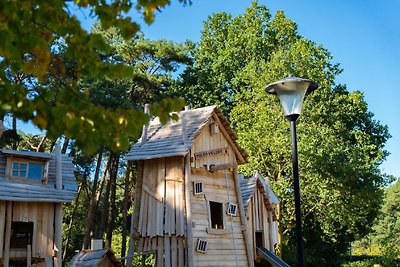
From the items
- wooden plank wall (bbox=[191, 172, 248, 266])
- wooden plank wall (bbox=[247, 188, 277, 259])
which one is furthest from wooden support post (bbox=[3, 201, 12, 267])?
wooden plank wall (bbox=[247, 188, 277, 259])

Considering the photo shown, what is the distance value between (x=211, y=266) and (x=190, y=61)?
20.2 metres

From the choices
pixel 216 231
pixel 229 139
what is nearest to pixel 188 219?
pixel 216 231

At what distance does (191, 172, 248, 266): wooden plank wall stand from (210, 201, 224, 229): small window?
0.26 metres

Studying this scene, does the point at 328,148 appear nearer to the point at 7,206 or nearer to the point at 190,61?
the point at 190,61

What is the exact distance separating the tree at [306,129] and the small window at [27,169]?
11859 millimetres

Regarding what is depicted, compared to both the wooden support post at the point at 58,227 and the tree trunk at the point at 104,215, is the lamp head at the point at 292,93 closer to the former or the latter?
the wooden support post at the point at 58,227

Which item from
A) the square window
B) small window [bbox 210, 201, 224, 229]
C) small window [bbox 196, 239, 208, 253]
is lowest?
small window [bbox 196, 239, 208, 253]

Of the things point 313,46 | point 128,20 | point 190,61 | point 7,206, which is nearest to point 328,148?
point 313,46

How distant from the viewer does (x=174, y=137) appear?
1642 centimetres

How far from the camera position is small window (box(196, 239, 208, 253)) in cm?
1517

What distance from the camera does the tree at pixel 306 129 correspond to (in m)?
25.5

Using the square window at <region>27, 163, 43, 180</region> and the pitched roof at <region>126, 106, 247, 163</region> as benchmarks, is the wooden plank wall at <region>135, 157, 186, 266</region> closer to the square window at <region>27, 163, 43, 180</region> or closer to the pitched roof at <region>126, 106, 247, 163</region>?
the pitched roof at <region>126, 106, 247, 163</region>

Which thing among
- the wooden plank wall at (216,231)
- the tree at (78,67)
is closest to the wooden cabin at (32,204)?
the wooden plank wall at (216,231)

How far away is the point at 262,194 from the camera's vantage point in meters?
→ 21.9
